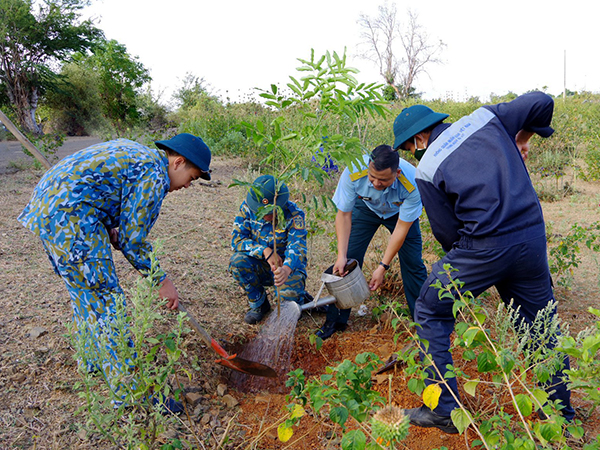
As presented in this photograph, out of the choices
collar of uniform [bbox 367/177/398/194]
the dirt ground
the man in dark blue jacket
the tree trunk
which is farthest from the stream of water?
the tree trunk

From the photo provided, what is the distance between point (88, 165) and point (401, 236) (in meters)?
1.86

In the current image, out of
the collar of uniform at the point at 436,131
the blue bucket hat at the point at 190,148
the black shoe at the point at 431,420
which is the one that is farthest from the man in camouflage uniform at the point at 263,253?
the black shoe at the point at 431,420

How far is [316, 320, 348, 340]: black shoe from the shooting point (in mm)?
3217

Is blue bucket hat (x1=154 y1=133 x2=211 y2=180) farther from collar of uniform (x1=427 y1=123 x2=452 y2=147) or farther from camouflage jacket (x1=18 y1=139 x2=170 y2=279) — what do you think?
collar of uniform (x1=427 y1=123 x2=452 y2=147)

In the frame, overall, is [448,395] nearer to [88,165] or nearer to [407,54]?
[88,165]

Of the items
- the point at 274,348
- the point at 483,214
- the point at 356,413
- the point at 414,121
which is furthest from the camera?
the point at 274,348

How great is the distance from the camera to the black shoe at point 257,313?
329 centimetres

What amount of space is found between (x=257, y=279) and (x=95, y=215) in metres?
1.48

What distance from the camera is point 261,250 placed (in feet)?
10.2

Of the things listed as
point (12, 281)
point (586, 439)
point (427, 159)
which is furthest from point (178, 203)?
point (586, 439)

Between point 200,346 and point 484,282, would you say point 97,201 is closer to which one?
point 200,346

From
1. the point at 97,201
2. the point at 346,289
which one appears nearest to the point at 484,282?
the point at 346,289

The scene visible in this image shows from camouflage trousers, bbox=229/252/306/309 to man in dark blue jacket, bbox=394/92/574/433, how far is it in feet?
4.38

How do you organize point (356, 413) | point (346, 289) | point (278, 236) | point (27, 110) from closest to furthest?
point (356, 413) → point (346, 289) → point (278, 236) → point (27, 110)
